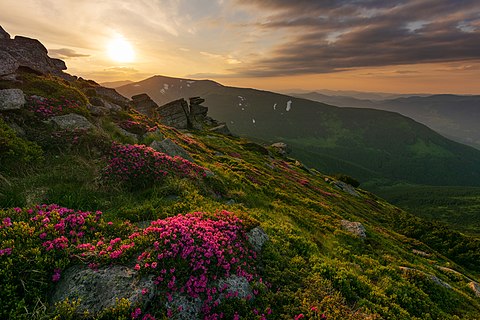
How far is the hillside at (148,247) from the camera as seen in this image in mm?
7160

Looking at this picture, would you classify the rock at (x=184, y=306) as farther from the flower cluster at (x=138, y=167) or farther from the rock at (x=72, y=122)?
the rock at (x=72, y=122)

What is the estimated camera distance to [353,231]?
72.0ft

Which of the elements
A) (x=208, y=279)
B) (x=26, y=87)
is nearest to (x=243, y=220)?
(x=208, y=279)

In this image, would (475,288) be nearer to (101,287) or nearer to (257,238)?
(257,238)

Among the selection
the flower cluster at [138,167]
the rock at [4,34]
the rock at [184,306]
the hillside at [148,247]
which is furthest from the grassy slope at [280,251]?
the rock at [4,34]

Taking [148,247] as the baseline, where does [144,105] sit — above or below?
above

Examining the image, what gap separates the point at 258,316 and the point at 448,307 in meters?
12.8

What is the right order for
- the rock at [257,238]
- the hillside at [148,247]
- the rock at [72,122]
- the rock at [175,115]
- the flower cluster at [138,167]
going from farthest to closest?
the rock at [175,115], the rock at [72,122], the flower cluster at [138,167], the rock at [257,238], the hillside at [148,247]

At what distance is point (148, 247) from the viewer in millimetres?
8633

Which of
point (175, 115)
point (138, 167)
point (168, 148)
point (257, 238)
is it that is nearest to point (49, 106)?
point (168, 148)

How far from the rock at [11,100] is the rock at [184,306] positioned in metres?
15.7

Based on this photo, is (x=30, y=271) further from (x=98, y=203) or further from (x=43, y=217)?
(x=98, y=203)

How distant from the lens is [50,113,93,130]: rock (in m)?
16.7

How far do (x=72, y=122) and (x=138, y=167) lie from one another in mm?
7394
